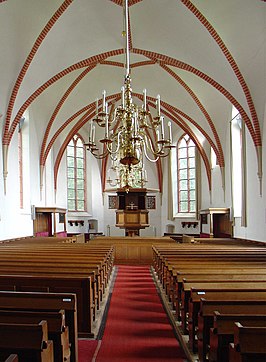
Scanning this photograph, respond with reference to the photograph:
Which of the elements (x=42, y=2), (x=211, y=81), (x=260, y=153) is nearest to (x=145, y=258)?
(x=260, y=153)

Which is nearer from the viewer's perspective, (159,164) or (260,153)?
(260,153)

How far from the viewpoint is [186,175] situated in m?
25.7

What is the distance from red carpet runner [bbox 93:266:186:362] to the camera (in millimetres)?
4929

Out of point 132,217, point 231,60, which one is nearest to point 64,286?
point 231,60

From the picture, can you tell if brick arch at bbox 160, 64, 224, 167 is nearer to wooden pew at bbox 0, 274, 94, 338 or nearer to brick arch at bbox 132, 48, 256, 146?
brick arch at bbox 132, 48, 256, 146

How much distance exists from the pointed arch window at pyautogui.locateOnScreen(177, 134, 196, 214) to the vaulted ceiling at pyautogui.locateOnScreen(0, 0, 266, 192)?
600 cm

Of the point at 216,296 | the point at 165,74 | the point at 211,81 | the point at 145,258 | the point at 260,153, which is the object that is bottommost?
the point at 145,258

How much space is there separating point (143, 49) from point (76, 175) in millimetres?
12708

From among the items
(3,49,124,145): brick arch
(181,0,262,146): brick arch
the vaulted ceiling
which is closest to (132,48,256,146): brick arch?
the vaulted ceiling

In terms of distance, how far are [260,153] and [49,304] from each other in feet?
38.4

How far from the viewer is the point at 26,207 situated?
1852 cm

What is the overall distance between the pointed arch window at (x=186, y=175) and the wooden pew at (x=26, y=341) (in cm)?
2279

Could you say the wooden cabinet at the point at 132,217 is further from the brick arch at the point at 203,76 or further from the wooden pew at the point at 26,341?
the wooden pew at the point at 26,341

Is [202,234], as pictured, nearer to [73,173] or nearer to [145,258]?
[145,258]
